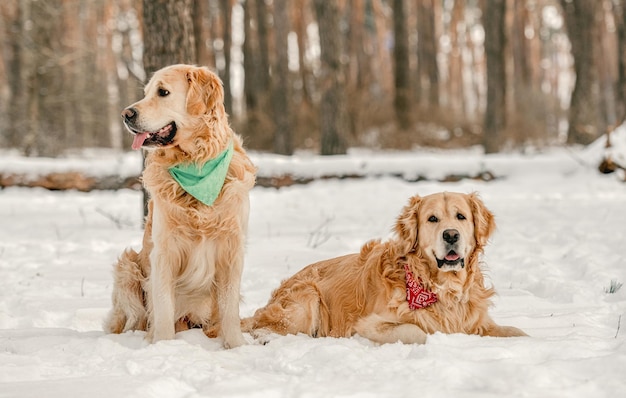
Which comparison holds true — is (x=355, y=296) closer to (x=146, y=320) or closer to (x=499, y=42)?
(x=146, y=320)

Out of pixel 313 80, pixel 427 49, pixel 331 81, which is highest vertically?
pixel 427 49

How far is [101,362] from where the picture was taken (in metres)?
3.12

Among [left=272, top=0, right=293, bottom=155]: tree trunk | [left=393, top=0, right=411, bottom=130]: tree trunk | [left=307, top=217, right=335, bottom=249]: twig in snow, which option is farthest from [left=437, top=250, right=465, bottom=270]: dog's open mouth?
[left=393, top=0, right=411, bottom=130]: tree trunk

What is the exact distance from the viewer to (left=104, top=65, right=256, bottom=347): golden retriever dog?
3.67m

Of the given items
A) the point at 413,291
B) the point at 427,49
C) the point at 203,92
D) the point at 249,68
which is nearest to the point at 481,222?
the point at 413,291

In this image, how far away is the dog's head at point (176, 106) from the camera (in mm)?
3645

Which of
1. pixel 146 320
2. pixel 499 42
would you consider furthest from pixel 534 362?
pixel 499 42

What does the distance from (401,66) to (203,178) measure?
16.4 m

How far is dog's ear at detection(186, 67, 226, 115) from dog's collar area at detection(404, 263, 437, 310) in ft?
5.19

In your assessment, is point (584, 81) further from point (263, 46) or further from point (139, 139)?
point (139, 139)

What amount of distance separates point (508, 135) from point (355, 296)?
16.6 metres

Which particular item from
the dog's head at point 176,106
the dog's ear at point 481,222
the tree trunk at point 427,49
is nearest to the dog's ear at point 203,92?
the dog's head at point 176,106

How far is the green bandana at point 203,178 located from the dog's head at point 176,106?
17 centimetres

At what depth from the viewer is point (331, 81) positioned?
12172 millimetres
